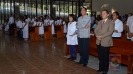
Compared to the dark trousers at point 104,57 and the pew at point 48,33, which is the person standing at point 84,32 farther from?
the pew at point 48,33

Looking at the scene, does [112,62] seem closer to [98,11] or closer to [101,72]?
[101,72]

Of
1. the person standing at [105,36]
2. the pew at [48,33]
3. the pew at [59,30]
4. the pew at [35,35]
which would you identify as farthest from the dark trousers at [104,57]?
the pew at [59,30]

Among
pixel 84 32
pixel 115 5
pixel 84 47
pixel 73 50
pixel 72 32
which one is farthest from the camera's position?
pixel 115 5

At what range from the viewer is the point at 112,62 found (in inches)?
247

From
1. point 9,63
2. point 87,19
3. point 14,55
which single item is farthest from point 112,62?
point 14,55

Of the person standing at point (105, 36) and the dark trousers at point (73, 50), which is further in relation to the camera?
the dark trousers at point (73, 50)

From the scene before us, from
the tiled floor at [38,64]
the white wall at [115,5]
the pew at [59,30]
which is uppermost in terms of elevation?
the white wall at [115,5]

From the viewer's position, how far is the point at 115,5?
18.1 meters

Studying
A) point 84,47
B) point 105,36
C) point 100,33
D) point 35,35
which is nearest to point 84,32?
point 84,47

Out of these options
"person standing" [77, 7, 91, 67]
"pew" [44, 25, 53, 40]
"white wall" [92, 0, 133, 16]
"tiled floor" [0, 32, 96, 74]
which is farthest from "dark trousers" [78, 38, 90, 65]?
"white wall" [92, 0, 133, 16]

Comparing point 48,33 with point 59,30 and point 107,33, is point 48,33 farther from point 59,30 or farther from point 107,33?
point 107,33

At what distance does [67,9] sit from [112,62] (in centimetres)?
1715

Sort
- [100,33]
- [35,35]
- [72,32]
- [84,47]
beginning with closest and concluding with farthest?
[100,33], [84,47], [72,32], [35,35]

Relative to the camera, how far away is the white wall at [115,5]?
17.0 metres
